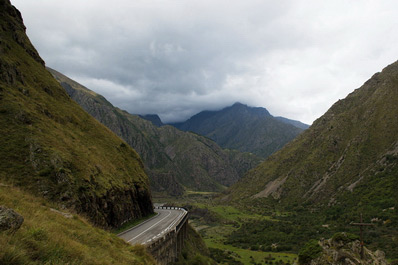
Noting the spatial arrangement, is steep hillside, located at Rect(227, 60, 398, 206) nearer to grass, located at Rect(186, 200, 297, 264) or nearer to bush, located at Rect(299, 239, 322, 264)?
grass, located at Rect(186, 200, 297, 264)

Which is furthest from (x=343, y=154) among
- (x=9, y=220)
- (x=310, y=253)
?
(x=9, y=220)

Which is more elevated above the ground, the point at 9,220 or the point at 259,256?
the point at 9,220

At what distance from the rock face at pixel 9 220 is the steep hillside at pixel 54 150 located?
760 inches

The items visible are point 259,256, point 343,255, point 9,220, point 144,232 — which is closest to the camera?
point 9,220

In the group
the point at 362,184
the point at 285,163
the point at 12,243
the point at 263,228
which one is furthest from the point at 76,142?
the point at 285,163

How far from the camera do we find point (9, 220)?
279 inches

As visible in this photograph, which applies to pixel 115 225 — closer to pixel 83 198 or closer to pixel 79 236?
pixel 83 198

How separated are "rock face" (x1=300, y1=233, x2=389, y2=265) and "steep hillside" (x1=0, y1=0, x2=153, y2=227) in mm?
27843

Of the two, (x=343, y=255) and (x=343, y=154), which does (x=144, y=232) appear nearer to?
Result: (x=343, y=255)

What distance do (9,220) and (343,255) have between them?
102 feet

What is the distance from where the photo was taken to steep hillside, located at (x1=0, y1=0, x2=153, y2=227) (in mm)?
27844

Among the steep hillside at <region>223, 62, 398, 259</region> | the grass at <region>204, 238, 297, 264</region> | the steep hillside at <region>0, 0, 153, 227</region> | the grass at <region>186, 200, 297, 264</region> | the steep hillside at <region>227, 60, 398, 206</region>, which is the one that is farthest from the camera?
the steep hillside at <region>227, 60, 398, 206</region>

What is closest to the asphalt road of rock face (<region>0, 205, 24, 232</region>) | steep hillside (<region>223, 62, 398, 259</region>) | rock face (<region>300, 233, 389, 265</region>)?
rock face (<region>0, 205, 24, 232</region>)

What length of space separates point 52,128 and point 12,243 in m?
36.2
